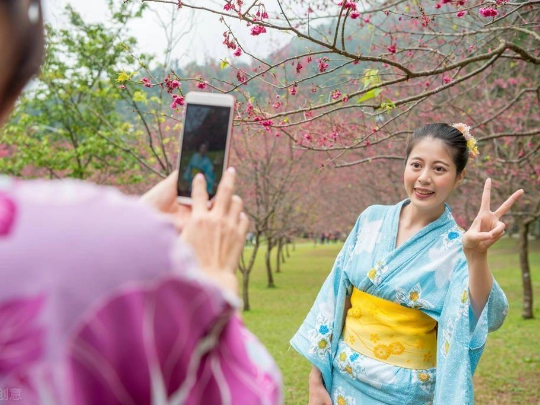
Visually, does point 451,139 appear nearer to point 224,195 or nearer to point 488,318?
point 488,318

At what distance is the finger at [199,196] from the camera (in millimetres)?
961

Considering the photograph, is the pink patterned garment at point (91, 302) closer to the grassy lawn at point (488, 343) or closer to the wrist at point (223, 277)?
the wrist at point (223, 277)

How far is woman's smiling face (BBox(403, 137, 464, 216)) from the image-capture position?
284 cm

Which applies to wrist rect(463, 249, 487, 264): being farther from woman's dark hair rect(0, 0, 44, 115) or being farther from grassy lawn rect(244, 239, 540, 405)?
grassy lawn rect(244, 239, 540, 405)

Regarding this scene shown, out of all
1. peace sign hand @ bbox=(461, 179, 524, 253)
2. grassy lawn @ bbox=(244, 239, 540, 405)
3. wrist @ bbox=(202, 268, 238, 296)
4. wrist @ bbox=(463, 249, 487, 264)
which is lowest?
grassy lawn @ bbox=(244, 239, 540, 405)

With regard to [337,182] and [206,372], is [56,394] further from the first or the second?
[337,182]

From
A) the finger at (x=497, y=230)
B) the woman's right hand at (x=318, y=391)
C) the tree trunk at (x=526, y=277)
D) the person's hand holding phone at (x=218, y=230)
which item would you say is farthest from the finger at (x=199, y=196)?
the tree trunk at (x=526, y=277)

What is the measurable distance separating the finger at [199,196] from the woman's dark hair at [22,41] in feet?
1.08

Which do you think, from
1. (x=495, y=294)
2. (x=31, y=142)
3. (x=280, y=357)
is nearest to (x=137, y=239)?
(x=495, y=294)

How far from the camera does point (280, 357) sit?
26.8 feet

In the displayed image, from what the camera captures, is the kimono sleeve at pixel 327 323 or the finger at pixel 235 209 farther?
the kimono sleeve at pixel 327 323

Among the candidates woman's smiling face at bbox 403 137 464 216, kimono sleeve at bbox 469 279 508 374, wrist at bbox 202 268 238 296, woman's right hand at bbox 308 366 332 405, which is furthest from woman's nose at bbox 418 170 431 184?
wrist at bbox 202 268 238 296

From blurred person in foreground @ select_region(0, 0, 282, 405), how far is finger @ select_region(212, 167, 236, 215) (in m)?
0.24

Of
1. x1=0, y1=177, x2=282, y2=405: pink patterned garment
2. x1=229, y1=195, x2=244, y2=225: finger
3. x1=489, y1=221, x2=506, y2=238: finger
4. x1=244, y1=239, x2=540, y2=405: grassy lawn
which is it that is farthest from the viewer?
x1=244, y1=239, x2=540, y2=405: grassy lawn
